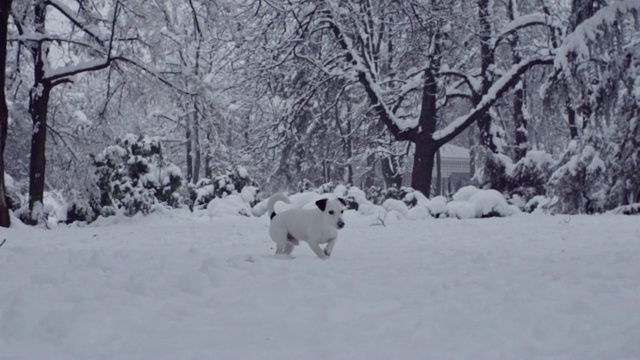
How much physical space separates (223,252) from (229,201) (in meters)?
8.33

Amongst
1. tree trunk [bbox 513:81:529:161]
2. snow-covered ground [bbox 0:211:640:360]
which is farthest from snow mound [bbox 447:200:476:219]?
snow-covered ground [bbox 0:211:640:360]

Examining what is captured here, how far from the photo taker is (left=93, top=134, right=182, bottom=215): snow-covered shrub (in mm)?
13289

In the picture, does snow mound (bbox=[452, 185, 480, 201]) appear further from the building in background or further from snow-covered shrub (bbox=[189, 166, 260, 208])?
the building in background

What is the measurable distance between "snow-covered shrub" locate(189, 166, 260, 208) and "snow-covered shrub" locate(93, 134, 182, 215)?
285 centimetres

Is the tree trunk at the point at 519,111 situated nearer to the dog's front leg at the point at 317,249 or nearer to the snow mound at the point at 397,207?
the snow mound at the point at 397,207

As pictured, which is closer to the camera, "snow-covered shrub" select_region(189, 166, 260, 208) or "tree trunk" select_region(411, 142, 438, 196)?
"tree trunk" select_region(411, 142, 438, 196)

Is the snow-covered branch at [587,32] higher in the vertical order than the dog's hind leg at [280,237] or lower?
higher

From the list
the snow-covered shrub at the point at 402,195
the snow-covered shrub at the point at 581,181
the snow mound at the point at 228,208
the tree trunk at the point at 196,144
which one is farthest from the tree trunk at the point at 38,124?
the snow-covered shrub at the point at 581,181

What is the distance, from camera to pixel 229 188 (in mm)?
16578

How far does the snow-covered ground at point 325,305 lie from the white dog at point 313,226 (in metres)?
0.22

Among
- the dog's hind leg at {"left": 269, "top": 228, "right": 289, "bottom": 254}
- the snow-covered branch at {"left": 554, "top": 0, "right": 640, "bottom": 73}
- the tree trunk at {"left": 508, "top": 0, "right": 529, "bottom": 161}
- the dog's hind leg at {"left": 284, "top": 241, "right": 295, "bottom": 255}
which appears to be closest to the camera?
the dog's hind leg at {"left": 269, "top": 228, "right": 289, "bottom": 254}

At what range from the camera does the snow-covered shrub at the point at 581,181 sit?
41.2 ft

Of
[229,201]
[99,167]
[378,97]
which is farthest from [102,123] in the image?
[378,97]

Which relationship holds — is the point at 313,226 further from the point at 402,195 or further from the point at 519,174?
the point at 519,174
